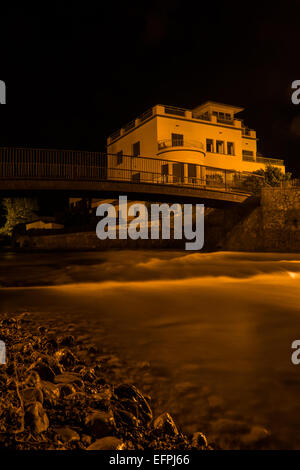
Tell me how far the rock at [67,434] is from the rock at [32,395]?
35cm

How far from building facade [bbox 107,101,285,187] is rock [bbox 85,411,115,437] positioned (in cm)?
3172

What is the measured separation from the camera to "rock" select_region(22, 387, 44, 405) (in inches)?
101

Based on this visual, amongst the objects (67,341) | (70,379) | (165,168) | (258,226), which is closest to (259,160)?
(165,168)

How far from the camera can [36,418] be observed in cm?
231

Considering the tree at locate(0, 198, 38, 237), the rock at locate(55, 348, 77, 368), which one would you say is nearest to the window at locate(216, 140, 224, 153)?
the tree at locate(0, 198, 38, 237)

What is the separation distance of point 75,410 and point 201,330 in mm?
2673

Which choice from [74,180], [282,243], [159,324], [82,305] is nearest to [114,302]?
[82,305]

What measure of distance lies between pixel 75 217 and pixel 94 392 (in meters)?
38.1

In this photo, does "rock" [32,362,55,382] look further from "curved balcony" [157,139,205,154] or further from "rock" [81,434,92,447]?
"curved balcony" [157,139,205,154]

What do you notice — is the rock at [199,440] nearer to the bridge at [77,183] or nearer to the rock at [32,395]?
the rock at [32,395]

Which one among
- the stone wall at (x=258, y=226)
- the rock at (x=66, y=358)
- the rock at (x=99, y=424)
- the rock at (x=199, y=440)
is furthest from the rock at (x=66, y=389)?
the stone wall at (x=258, y=226)
